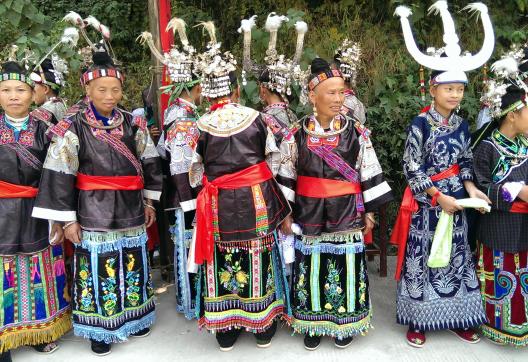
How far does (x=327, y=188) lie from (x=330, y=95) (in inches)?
25.8

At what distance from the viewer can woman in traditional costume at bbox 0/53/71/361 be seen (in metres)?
3.74

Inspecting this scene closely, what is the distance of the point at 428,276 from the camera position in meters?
3.79

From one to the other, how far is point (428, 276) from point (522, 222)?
2.48ft

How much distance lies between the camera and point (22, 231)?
3.79 meters

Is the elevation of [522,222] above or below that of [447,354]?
above

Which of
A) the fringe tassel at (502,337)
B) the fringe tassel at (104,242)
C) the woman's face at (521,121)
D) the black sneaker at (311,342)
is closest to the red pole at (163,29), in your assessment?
the fringe tassel at (104,242)

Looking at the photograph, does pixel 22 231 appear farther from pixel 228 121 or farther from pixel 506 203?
pixel 506 203

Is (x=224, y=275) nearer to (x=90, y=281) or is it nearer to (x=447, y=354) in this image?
(x=90, y=281)

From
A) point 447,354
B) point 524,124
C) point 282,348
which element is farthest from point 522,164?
point 282,348

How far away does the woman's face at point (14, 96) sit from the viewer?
147 inches

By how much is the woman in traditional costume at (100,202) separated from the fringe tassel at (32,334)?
210 millimetres

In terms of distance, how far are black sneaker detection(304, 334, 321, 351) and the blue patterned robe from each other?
2.37 ft

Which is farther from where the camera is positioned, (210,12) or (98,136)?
(210,12)

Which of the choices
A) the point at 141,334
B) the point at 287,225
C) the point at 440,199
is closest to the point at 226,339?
the point at 141,334
